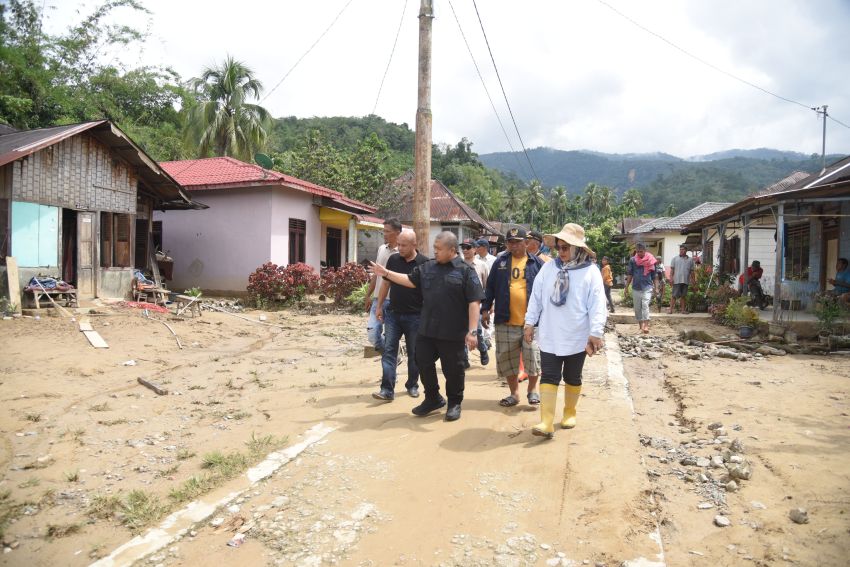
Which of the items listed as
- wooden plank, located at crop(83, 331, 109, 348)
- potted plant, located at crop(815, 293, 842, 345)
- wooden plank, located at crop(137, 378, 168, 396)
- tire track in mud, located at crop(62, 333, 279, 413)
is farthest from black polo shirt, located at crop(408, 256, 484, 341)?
potted plant, located at crop(815, 293, 842, 345)

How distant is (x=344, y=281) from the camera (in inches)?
599

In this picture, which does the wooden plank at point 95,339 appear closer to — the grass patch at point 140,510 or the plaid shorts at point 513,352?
the grass patch at point 140,510

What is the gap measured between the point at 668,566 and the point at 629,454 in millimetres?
1296

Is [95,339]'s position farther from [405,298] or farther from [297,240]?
[297,240]

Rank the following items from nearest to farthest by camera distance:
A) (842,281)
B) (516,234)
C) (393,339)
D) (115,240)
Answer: (516,234) < (393,339) < (842,281) < (115,240)

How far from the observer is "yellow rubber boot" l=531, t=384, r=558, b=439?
4480 mm

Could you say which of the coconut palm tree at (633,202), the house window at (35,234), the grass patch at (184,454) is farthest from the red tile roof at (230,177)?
the coconut palm tree at (633,202)

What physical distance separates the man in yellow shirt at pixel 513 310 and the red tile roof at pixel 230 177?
1235cm

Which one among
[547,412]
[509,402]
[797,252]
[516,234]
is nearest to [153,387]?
[509,402]

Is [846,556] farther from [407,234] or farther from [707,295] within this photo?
[707,295]

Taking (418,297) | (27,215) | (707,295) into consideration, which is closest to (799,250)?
(707,295)

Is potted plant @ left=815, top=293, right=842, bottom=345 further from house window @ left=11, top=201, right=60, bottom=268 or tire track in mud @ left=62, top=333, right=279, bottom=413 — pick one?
house window @ left=11, top=201, right=60, bottom=268

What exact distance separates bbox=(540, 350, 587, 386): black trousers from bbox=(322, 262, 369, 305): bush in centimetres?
1089

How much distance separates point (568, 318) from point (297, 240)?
14928 millimetres
